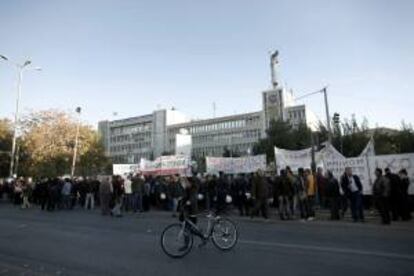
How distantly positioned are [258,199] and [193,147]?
13854 cm

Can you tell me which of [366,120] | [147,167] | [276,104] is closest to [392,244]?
[147,167]

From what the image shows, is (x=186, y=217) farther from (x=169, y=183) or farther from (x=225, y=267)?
(x=169, y=183)

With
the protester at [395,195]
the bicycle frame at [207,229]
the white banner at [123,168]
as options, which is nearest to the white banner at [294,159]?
the protester at [395,195]

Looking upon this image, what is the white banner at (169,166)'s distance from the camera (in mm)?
31844

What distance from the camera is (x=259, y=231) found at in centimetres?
1517

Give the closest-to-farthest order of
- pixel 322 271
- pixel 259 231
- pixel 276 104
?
pixel 322 271
pixel 259 231
pixel 276 104

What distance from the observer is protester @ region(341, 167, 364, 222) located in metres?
17.4

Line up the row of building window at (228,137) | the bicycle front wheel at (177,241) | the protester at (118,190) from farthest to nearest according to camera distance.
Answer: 1. the row of building window at (228,137)
2. the protester at (118,190)
3. the bicycle front wheel at (177,241)

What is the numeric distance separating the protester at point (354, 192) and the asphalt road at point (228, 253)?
3.26ft

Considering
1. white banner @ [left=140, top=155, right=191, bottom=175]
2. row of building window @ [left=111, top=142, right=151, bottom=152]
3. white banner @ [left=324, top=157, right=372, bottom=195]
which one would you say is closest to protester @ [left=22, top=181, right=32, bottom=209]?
white banner @ [left=140, top=155, right=191, bottom=175]

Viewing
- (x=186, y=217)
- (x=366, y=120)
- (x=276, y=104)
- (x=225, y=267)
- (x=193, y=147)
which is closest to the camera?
(x=225, y=267)

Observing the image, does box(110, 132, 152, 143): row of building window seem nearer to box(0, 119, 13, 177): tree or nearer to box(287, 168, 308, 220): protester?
box(0, 119, 13, 177): tree

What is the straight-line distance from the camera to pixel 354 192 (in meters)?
17.5

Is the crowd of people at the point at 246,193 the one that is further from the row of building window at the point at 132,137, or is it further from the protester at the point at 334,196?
the row of building window at the point at 132,137
